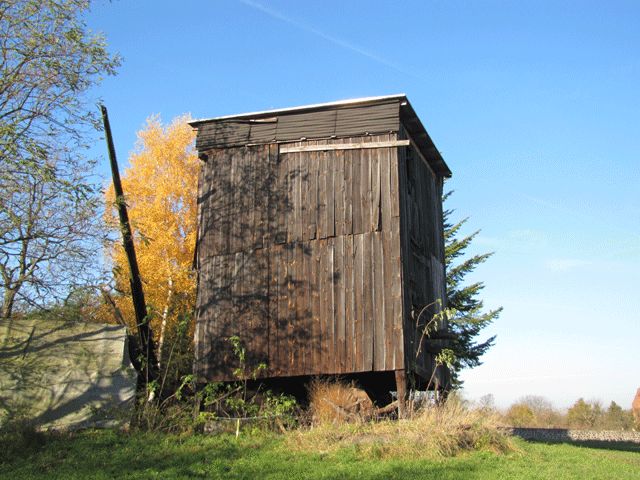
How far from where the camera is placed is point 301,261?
1683 centimetres

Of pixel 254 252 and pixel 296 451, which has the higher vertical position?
pixel 254 252

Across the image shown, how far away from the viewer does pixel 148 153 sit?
27844 millimetres

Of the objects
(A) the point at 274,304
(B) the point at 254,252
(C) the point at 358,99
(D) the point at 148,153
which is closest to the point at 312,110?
(C) the point at 358,99

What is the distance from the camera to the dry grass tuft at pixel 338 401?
1563 centimetres

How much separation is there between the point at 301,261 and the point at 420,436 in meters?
5.61

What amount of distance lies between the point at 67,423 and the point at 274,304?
17.0 feet

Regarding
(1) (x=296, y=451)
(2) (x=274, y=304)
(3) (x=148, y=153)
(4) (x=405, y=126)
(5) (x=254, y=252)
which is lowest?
(1) (x=296, y=451)

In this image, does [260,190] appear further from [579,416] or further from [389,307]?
[579,416]

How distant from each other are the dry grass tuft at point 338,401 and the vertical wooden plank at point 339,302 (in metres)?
0.55

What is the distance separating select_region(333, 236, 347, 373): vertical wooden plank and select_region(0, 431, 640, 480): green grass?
2.55 metres

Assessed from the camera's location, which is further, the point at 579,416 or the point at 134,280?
the point at 579,416

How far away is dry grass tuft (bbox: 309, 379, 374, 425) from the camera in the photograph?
15.6 meters

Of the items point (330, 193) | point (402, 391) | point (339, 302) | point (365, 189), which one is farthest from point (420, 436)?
point (330, 193)

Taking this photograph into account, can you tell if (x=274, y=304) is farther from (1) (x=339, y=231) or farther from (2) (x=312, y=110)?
(2) (x=312, y=110)
